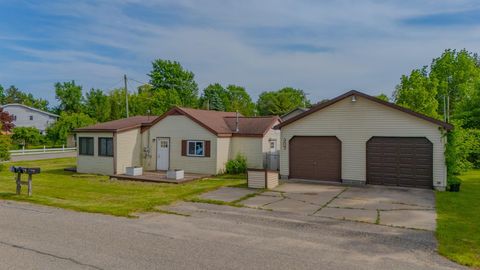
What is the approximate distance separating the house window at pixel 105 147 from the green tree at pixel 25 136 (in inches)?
1152

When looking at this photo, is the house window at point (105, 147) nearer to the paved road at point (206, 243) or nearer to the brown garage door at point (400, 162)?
the paved road at point (206, 243)

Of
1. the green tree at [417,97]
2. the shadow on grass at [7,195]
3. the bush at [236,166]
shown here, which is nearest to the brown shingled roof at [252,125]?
the bush at [236,166]

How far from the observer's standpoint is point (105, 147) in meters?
20.1

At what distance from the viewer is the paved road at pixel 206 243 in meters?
6.12

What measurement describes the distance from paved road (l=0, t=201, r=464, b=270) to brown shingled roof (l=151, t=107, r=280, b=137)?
10.1 meters

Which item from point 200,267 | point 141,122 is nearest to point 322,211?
point 200,267

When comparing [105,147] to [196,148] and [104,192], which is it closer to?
[196,148]

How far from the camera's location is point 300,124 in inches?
664

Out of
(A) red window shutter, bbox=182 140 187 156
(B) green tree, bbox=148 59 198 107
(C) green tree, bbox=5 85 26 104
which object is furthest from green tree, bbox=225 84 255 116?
(A) red window shutter, bbox=182 140 187 156

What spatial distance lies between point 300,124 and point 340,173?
305 cm

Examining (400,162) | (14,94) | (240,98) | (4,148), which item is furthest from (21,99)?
(400,162)

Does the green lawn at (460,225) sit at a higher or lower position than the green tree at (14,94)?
lower

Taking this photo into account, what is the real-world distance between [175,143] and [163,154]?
1172 millimetres

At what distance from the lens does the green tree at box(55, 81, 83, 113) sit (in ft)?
207
